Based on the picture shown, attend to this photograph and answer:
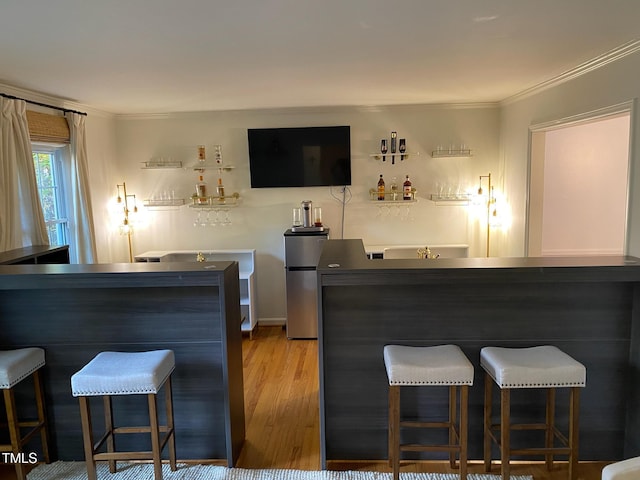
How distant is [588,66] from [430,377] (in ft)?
8.23

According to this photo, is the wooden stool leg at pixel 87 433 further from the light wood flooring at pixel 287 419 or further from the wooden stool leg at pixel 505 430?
the wooden stool leg at pixel 505 430

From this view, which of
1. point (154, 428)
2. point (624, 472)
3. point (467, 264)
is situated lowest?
point (154, 428)

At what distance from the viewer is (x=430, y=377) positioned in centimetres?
213

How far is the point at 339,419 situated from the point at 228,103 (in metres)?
3.25

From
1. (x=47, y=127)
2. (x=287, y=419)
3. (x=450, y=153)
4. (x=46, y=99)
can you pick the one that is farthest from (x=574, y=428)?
(x=46, y=99)

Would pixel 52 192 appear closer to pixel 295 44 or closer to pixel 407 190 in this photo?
pixel 295 44

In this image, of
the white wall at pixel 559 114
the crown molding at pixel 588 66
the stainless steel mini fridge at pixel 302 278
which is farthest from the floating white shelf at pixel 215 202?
the crown molding at pixel 588 66

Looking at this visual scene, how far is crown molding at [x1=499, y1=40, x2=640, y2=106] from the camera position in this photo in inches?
109

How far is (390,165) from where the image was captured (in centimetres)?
512

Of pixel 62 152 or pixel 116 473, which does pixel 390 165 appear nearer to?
pixel 62 152

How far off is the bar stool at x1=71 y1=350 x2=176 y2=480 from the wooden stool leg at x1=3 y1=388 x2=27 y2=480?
38 centimetres

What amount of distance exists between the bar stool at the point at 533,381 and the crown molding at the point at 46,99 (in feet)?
12.5

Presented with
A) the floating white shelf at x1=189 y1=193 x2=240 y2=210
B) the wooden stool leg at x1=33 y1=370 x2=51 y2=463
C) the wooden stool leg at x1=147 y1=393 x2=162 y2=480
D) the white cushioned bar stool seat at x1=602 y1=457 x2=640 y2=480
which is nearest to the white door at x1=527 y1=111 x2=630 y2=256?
the floating white shelf at x1=189 y1=193 x2=240 y2=210

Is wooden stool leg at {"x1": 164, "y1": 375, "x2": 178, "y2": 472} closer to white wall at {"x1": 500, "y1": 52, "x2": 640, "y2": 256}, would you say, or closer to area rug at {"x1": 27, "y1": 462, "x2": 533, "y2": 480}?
area rug at {"x1": 27, "y1": 462, "x2": 533, "y2": 480}
